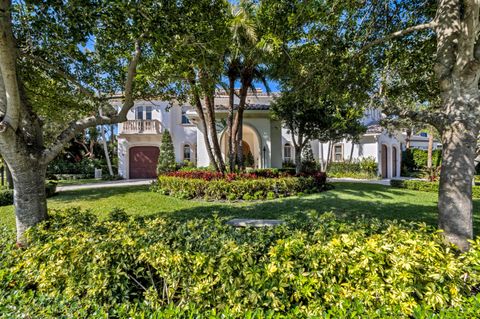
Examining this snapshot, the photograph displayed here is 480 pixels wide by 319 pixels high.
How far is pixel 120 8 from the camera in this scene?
Answer: 3.81m

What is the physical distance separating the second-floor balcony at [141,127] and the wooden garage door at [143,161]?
1755 mm

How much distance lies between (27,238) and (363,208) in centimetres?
960

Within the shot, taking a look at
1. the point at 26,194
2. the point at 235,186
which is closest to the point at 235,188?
the point at 235,186

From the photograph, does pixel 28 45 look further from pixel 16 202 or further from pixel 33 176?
pixel 16 202

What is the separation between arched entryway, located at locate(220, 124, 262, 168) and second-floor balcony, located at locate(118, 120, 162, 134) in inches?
286

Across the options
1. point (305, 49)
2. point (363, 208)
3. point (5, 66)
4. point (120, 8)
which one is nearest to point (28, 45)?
point (5, 66)

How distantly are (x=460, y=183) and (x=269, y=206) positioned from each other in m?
6.28

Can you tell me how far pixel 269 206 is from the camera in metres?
9.27

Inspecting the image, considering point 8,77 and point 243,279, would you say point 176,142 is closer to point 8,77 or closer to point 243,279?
point 8,77

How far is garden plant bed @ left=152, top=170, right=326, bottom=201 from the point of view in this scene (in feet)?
35.5

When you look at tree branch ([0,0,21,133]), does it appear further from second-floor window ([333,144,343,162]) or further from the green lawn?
second-floor window ([333,144,343,162])

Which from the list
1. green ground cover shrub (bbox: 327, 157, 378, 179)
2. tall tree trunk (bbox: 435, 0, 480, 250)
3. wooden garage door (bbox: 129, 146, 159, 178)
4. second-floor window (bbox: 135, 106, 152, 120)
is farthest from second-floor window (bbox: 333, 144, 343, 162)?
tall tree trunk (bbox: 435, 0, 480, 250)

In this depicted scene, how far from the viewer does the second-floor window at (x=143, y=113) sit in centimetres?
2258

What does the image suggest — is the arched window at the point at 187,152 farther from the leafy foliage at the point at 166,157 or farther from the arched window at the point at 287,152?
the arched window at the point at 287,152
